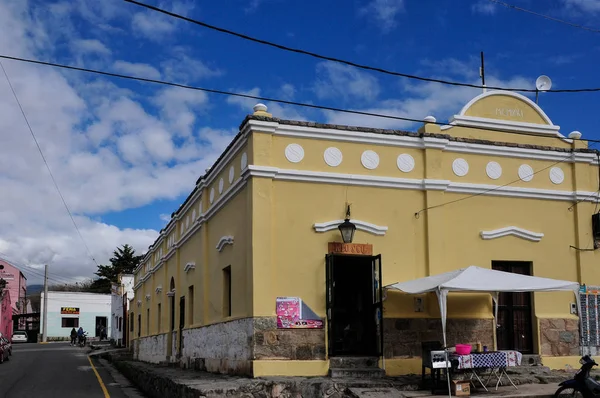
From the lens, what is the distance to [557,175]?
16.0 metres

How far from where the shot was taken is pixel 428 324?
14242 mm

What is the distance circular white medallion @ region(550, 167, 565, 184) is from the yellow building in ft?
0.11

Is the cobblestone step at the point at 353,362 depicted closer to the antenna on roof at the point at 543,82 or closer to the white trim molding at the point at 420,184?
the white trim molding at the point at 420,184

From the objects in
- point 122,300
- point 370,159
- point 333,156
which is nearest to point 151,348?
point 333,156

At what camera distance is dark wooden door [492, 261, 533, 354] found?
14984 millimetres

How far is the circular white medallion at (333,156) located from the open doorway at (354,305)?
203cm

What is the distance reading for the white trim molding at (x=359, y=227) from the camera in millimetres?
13898

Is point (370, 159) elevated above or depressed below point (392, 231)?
above

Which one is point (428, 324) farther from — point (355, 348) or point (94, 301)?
point (94, 301)

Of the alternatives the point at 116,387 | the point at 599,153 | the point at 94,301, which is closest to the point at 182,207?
the point at 116,387

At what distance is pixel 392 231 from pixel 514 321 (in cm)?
362

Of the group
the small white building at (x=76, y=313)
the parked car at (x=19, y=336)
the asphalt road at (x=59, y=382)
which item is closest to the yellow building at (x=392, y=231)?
the asphalt road at (x=59, y=382)

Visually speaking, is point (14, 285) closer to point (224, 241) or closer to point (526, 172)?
point (224, 241)

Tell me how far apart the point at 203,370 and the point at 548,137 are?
1064 centimetres
